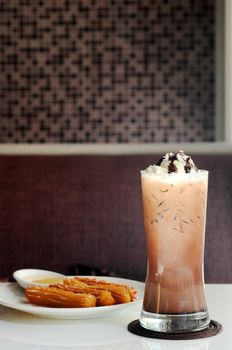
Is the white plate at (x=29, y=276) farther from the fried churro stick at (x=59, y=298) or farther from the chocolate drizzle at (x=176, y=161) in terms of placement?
the chocolate drizzle at (x=176, y=161)

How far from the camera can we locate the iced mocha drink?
3.62 feet

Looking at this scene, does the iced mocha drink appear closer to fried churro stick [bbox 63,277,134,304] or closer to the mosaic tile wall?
fried churro stick [bbox 63,277,134,304]

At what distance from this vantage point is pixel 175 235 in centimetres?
111

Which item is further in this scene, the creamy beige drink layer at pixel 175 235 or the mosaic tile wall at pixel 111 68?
the mosaic tile wall at pixel 111 68

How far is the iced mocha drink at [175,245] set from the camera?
1.10 m

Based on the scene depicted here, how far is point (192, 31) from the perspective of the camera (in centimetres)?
452

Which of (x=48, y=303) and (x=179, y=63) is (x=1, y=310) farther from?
(x=179, y=63)

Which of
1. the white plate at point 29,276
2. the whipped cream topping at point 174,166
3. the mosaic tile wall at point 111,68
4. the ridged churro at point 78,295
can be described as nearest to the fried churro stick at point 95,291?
the ridged churro at point 78,295

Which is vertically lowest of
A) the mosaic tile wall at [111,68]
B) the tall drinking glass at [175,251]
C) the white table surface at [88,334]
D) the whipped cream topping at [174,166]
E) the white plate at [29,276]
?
the white table surface at [88,334]

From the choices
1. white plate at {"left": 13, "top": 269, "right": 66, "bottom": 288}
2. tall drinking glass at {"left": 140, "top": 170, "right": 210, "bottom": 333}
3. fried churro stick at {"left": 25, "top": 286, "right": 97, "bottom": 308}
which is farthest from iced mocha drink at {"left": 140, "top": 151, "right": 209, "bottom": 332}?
white plate at {"left": 13, "top": 269, "right": 66, "bottom": 288}

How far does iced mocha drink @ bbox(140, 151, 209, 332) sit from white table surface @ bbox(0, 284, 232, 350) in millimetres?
48

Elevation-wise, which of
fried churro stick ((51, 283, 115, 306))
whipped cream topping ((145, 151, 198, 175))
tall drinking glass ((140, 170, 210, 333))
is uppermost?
whipped cream topping ((145, 151, 198, 175))

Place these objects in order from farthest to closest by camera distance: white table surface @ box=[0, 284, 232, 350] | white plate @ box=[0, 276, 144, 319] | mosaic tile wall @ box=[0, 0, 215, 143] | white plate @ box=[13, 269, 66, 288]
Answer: mosaic tile wall @ box=[0, 0, 215, 143] → white plate @ box=[13, 269, 66, 288] → white plate @ box=[0, 276, 144, 319] → white table surface @ box=[0, 284, 232, 350]

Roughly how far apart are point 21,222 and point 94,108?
228 cm
